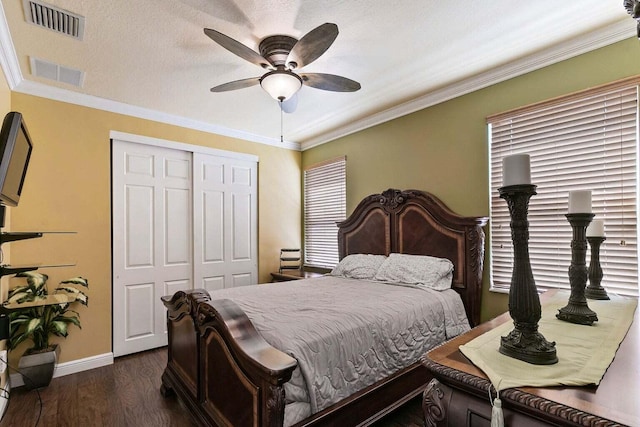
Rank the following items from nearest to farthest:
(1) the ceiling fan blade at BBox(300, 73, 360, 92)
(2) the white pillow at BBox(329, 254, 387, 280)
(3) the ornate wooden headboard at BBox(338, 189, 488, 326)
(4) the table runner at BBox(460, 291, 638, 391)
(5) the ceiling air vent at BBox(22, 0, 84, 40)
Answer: (4) the table runner at BBox(460, 291, 638, 391) < (5) the ceiling air vent at BBox(22, 0, 84, 40) < (1) the ceiling fan blade at BBox(300, 73, 360, 92) < (3) the ornate wooden headboard at BBox(338, 189, 488, 326) < (2) the white pillow at BBox(329, 254, 387, 280)

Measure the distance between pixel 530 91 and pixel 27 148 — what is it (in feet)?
12.0

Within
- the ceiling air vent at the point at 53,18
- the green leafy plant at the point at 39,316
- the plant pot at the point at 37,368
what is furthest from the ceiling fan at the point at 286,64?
the plant pot at the point at 37,368

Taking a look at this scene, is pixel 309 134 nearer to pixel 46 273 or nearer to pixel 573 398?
pixel 46 273

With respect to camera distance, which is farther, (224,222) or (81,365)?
(224,222)

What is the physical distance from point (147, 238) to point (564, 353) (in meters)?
3.91

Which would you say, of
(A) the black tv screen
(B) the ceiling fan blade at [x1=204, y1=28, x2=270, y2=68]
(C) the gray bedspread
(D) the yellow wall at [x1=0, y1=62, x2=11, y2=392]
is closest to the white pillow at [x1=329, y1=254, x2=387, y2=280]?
(C) the gray bedspread

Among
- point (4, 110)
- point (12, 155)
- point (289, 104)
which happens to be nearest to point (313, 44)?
point (289, 104)

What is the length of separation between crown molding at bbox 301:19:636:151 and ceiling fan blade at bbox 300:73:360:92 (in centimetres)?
125

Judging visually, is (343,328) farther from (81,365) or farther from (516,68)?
(81,365)

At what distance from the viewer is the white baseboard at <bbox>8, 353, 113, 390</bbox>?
2.99 meters

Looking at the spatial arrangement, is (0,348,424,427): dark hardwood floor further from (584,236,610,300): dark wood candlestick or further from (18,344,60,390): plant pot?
(584,236,610,300): dark wood candlestick

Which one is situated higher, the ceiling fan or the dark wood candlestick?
the ceiling fan

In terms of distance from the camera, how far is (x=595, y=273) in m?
1.84

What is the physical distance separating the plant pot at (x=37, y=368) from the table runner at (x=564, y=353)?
3.47m
